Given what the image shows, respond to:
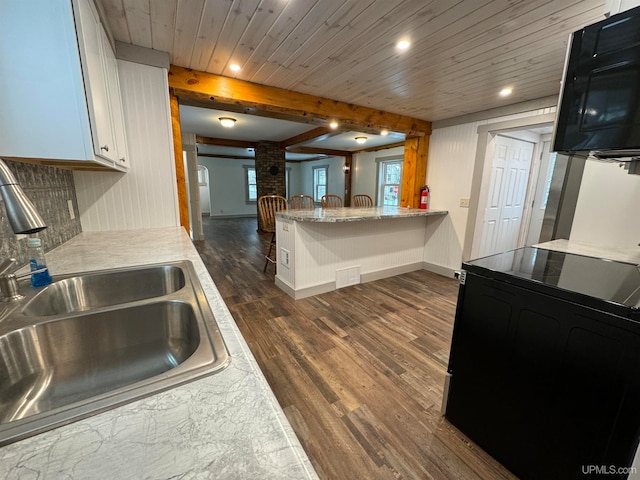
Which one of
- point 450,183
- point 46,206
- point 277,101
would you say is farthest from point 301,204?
point 46,206

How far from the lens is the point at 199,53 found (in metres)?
1.96

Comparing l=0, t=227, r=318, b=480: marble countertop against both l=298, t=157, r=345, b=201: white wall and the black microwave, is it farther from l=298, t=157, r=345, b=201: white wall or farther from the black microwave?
l=298, t=157, r=345, b=201: white wall

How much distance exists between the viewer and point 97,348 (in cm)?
82

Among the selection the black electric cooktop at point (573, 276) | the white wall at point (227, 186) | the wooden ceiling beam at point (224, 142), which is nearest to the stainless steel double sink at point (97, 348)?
the black electric cooktop at point (573, 276)

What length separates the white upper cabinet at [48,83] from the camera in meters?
0.98

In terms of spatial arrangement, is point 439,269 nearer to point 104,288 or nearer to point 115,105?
point 104,288

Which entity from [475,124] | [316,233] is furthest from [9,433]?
[475,124]

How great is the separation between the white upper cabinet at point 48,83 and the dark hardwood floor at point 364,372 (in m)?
1.64

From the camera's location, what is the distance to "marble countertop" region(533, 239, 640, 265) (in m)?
1.45

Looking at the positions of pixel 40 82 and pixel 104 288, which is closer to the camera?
pixel 40 82

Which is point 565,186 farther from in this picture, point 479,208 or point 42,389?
point 42,389

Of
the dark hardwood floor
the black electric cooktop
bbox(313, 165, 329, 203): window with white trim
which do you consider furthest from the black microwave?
bbox(313, 165, 329, 203): window with white trim

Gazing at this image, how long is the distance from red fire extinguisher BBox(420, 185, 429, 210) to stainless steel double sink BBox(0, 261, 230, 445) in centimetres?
368

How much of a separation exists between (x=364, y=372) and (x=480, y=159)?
302cm
